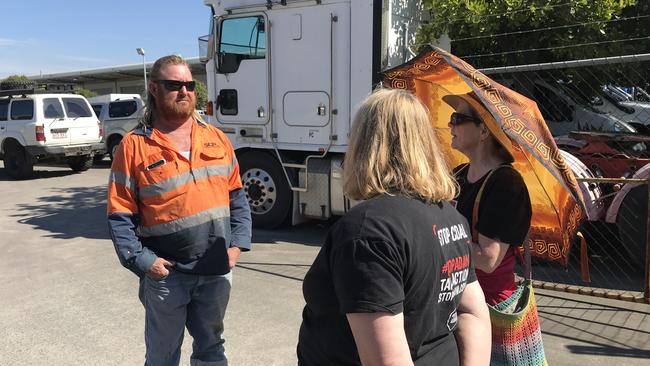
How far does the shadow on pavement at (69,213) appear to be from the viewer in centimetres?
751

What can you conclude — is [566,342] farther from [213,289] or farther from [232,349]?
[213,289]

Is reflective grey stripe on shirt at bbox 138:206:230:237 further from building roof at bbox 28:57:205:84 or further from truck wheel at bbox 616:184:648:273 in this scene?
building roof at bbox 28:57:205:84

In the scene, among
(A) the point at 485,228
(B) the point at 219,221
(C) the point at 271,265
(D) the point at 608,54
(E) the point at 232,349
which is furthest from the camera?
(D) the point at 608,54

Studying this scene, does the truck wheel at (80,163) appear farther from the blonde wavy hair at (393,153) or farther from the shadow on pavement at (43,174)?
the blonde wavy hair at (393,153)

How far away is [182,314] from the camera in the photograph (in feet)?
8.82

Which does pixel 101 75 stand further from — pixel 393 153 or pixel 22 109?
pixel 393 153

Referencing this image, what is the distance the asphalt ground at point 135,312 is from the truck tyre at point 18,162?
262 inches

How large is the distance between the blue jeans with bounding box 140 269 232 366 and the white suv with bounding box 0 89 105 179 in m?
11.7

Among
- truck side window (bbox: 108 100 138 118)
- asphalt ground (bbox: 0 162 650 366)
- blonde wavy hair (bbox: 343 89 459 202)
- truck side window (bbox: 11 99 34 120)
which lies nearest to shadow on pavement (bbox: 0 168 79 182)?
truck side window (bbox: 11 99 34 120)

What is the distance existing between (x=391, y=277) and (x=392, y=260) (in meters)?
0.04

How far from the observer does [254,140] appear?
7176 millimetres

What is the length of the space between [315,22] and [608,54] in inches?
155

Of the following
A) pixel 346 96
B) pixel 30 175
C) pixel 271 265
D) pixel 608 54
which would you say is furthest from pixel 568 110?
pixel 30 175

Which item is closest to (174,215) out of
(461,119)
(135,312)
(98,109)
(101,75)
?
(461,119)
